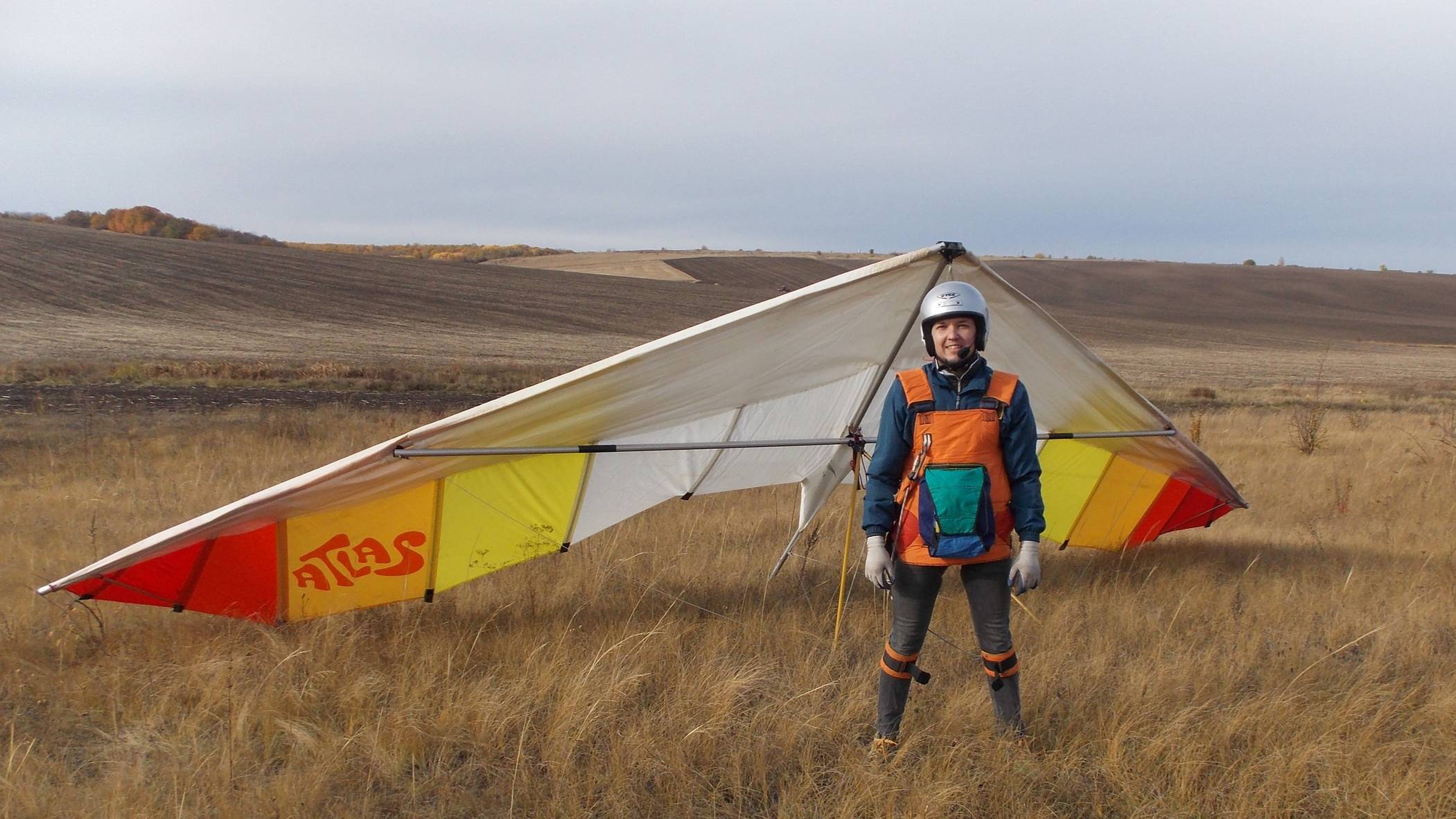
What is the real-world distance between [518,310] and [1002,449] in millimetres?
42334

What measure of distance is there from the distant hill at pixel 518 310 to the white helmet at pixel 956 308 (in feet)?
69.1

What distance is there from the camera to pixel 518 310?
4366 centimetres

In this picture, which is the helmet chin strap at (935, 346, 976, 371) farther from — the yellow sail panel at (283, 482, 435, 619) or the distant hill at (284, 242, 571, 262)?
the distant hill at (284, 242, 571, 262)

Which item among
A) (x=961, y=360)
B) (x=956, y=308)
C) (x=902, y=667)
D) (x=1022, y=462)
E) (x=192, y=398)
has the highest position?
(x=956, y=308)

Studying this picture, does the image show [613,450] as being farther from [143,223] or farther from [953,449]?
[143,223]

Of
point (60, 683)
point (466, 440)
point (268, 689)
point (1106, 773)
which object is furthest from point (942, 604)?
point (60, 683)

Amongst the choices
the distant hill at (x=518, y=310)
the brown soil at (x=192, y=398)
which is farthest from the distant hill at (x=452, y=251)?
the brown soil at (x=192, y=398)

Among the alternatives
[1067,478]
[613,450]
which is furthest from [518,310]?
[613,450]

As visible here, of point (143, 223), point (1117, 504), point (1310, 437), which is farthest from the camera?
point (143, 223)

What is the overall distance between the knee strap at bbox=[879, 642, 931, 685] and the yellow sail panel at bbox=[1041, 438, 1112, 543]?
2493mm

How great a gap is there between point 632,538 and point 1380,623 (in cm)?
398

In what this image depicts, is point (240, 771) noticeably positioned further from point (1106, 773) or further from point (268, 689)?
point (1106, 773)

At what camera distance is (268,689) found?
3.31m

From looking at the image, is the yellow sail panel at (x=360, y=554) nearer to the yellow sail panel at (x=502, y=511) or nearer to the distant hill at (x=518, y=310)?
the yellow sail panel at (x=502, y=511)
